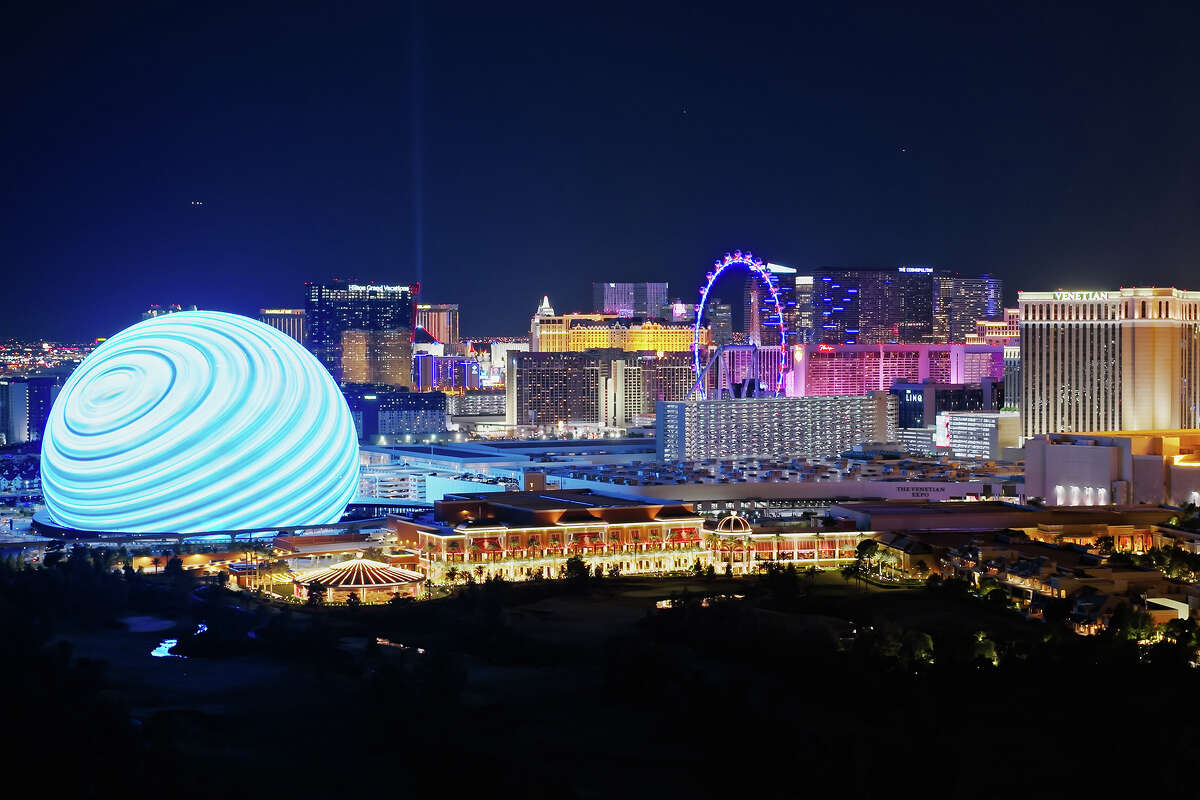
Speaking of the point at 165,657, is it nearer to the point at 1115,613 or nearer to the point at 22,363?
the point at 1115,613

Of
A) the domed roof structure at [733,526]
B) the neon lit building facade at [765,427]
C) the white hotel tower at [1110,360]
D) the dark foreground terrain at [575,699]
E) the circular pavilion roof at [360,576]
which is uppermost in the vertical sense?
the white hotel tower at [1110,360]

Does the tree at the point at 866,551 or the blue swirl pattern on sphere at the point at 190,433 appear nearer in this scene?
the blue swirl pattern on sphere at the point at 190,433

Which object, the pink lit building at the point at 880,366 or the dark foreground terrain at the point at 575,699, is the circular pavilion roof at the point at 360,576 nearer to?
the dark foreground terrain at the point at 575,699

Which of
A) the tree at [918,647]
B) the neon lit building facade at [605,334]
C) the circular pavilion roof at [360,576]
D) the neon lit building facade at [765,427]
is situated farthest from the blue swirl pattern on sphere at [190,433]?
the neon lit building facade at [605,334]

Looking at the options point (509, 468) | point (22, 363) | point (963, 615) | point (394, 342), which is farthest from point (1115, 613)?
point (22, 363)

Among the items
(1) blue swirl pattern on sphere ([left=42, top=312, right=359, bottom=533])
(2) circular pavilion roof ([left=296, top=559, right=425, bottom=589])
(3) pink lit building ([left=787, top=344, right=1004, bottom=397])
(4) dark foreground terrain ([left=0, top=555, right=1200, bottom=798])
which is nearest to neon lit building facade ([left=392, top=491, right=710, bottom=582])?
(2) circular pavilion roof ([left=296, top=559, right=425, bottom=589])

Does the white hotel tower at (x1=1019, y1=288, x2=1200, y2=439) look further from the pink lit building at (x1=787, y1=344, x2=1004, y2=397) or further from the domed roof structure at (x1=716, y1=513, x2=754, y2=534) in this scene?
the domed roof structure at (x1=716, y1=513, x2=754, y2=534)
